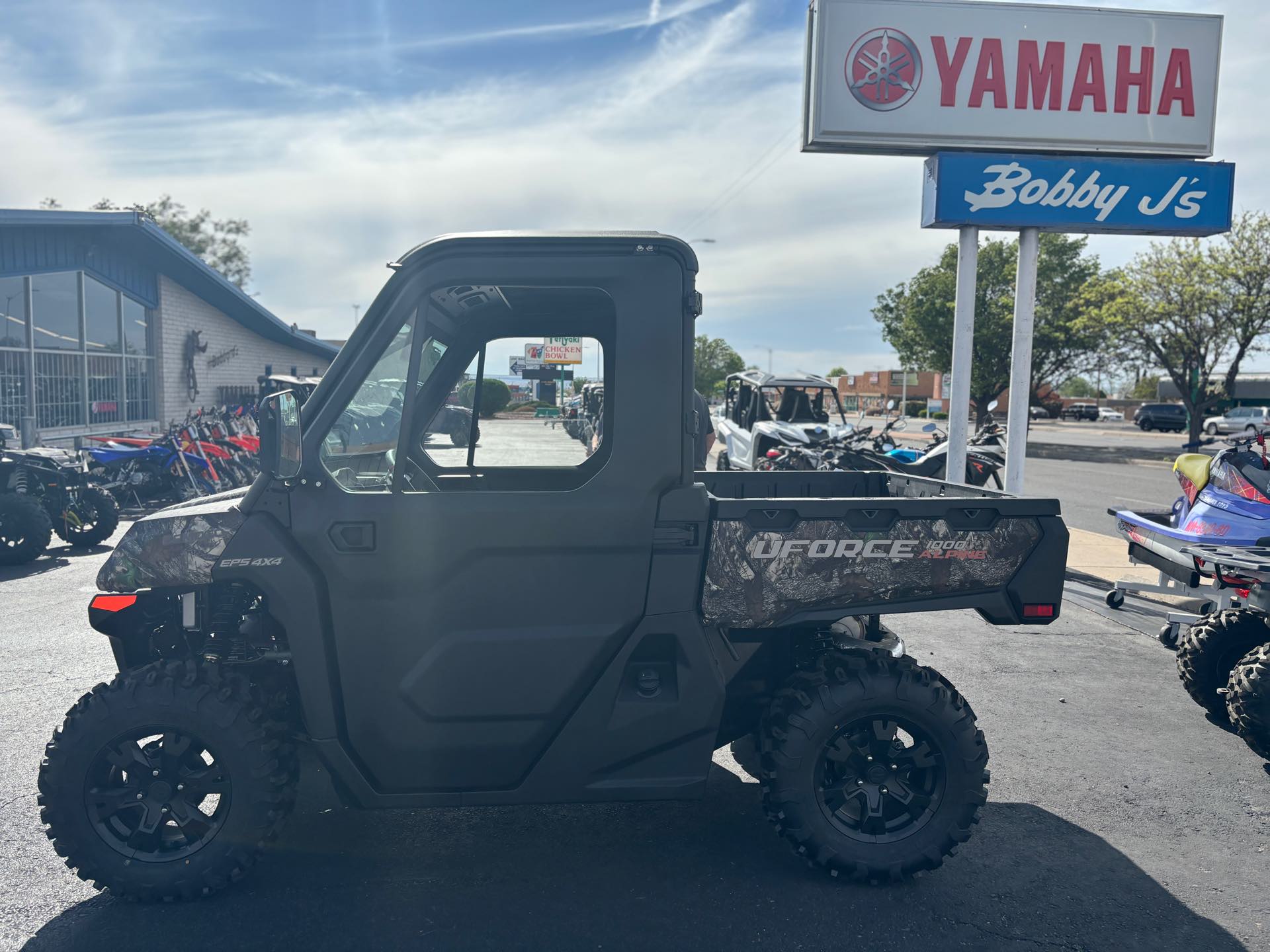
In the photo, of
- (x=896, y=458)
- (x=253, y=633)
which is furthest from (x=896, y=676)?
(x=896, y=458)

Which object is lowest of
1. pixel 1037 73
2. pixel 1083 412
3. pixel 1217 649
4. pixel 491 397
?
pixel 1217 649

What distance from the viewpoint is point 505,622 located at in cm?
314

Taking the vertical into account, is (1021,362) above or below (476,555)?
above

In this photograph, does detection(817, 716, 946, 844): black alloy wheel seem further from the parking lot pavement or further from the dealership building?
the dealership building

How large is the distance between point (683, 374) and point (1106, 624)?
5.84 m

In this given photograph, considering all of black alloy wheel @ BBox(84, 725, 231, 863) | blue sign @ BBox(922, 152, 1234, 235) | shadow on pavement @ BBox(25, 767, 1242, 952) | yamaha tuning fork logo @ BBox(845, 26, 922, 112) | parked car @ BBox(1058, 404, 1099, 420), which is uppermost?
yamaha tuning fork logo @ BBox(845, 26, 922, 112)

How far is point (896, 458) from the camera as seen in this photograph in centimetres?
1268

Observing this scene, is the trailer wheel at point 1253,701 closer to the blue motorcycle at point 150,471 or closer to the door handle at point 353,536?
the door handle at point 353,536

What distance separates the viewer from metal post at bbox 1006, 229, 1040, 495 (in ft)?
31.5

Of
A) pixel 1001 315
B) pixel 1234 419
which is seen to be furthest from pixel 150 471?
pixel 1234 419

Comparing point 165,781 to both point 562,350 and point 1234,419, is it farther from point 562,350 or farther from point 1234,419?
point 1234,419

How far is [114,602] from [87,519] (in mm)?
8244

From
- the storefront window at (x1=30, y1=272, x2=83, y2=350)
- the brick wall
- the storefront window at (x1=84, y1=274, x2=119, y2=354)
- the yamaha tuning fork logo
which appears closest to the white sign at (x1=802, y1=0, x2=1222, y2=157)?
the yamaha tuning fork logo

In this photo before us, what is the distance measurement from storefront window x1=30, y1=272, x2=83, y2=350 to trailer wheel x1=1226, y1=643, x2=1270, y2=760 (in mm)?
18389
